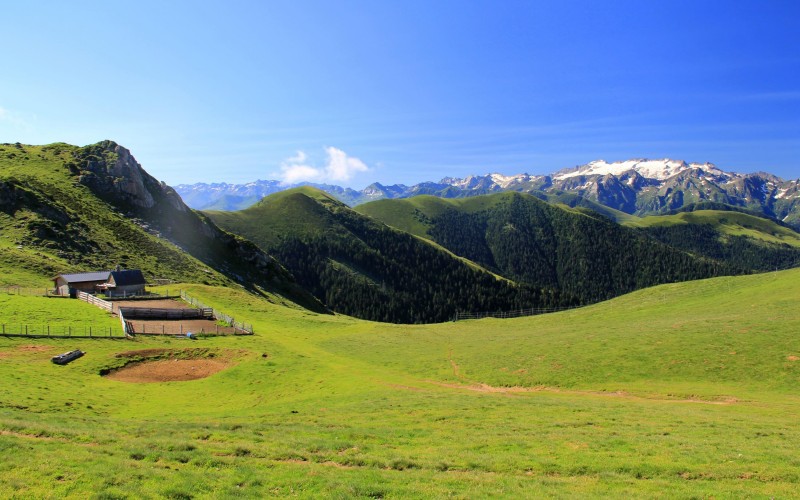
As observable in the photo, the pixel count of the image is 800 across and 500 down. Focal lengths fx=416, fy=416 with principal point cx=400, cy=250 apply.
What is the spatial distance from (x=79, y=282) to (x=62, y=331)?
30.1 metres

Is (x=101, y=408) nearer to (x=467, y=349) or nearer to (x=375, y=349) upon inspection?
(x=375, y=349)

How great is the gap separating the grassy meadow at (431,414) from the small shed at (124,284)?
1278 cm

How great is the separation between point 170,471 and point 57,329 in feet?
153

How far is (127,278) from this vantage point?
260 feet

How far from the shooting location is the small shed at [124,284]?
7656cm

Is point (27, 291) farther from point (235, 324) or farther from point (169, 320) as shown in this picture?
point (235, 324)

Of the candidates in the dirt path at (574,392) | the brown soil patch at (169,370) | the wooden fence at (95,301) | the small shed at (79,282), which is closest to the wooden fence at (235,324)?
the wooden fence at (95,301)

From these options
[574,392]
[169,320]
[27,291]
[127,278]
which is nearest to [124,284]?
[127,278]

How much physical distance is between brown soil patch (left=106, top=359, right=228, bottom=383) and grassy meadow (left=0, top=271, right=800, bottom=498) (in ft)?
6.38

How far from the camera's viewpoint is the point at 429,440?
2314 cm

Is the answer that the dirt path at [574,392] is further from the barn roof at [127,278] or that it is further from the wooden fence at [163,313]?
the barn roof at [127,278]

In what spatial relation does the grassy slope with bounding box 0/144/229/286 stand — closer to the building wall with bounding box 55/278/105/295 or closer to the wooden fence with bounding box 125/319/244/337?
the building wall with bounding box 55/278/105/295

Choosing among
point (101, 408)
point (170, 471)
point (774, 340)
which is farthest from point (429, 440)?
point (774, 340)

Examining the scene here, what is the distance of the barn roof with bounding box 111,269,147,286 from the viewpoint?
7750 cm
